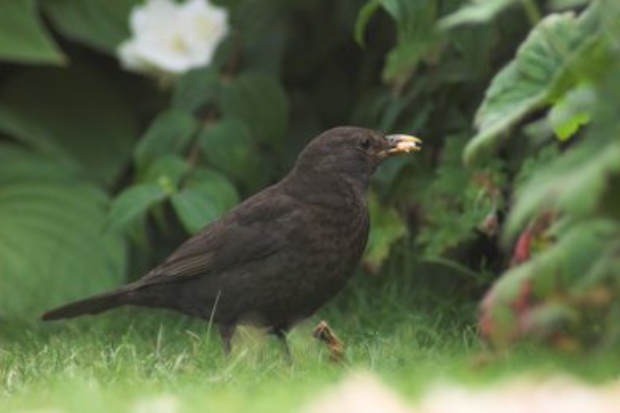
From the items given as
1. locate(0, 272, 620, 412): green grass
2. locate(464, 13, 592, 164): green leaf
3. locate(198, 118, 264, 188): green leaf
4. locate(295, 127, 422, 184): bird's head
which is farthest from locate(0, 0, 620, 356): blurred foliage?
locate(464, 13, 592, 164): green leaf

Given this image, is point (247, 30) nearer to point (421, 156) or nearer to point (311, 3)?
point (311, 3)

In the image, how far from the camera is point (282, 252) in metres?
4.80

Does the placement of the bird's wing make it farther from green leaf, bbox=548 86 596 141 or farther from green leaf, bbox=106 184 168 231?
green leaf, bbox=548 86 596 141

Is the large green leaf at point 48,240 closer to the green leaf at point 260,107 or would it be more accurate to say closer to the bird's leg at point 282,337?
the green leaf at point 260,107

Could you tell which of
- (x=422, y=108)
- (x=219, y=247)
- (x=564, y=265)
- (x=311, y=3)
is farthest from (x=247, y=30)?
(x=564, y=265)

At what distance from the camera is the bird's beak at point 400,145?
5.10m

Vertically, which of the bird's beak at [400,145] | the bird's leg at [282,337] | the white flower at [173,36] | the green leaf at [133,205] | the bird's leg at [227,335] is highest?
the white flower at [173,36]

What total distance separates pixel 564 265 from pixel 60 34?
4.00 meters

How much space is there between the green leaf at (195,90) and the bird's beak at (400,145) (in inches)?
41.9

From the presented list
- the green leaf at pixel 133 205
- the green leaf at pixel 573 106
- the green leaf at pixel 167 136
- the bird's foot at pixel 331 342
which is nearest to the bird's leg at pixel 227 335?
the bird's foot at pixel 331 342

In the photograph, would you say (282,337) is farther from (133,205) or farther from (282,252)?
(133,205)

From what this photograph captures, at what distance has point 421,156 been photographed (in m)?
5.80

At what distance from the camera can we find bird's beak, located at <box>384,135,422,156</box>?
16.7 feet

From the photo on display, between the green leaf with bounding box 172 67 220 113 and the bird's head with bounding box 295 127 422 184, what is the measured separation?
90 centimetres
